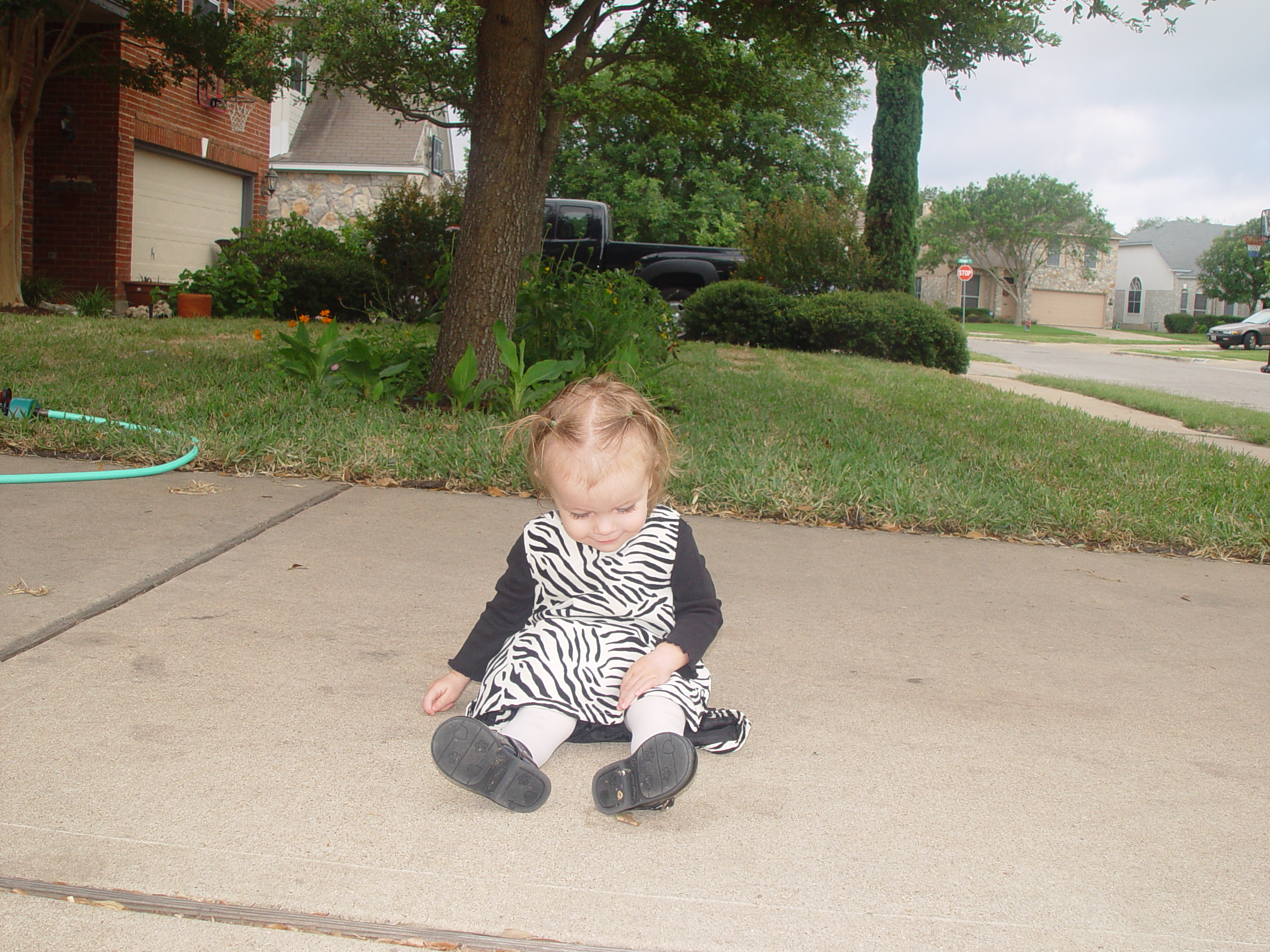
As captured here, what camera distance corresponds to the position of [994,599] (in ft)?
10.9

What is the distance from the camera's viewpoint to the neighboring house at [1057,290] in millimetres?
54906

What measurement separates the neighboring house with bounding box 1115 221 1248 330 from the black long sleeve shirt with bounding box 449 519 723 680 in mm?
59214

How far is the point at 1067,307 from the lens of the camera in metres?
55.6

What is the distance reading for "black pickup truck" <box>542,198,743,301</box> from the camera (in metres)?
15.2

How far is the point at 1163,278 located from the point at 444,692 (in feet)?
207

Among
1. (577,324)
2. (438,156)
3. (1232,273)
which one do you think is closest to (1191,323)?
(1232,273)

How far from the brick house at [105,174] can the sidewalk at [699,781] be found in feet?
38.2

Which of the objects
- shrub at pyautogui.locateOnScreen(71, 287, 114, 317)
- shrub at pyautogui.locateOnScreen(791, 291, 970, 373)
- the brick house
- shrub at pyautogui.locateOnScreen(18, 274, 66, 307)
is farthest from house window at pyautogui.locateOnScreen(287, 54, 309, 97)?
shrub at pyautogui.locateOnScreen(791, 291, 970, 373)

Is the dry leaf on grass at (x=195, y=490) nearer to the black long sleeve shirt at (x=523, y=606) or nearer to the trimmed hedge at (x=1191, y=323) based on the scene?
the black long sleeve shirt at (x=523, y=606)

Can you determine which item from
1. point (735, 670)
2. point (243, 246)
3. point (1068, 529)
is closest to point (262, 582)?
point (735, 670)

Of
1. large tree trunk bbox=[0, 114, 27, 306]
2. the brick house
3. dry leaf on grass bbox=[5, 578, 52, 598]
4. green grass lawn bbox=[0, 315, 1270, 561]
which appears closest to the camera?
dry leaf on grass bbox=[5, 578, 52, 598]

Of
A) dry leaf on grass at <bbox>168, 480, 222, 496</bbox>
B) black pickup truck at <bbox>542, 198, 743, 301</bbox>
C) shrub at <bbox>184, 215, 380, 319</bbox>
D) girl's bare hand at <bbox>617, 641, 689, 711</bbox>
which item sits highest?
black pickup truck at <bbox>542, 198, 743, 301</bbox>

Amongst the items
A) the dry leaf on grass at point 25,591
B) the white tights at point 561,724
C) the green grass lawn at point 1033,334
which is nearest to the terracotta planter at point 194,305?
the dry leaf on grass at point 25,591

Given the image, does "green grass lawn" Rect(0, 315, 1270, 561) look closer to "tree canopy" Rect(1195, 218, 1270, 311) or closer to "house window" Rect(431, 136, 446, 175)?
"house window" Rect(431, 136, 446, 175)
